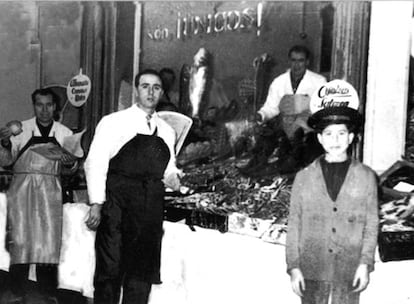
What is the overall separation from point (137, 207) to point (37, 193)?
2.30 feet

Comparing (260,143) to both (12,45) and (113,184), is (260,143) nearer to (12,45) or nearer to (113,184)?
(113,184)

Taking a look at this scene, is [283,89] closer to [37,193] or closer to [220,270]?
[220,270]

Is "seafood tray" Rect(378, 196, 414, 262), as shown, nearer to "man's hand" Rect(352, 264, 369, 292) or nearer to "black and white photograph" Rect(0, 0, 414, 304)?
"black and white photograph" Rect(0, 0, 414, 304)

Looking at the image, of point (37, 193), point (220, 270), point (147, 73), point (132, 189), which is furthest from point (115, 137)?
point (220, 270)

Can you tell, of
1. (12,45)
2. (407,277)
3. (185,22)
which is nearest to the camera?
(407,277)

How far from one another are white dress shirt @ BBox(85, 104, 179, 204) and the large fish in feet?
0.74

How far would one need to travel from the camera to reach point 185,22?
4156 millimetres

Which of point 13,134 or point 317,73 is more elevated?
point 317,73

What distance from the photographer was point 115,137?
421 cm

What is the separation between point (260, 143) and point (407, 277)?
3.56 ft

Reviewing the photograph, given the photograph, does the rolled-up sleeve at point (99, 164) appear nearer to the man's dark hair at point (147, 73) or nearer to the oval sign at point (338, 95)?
the man's dark hair at point (147, 73)

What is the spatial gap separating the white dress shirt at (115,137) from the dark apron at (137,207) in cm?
3

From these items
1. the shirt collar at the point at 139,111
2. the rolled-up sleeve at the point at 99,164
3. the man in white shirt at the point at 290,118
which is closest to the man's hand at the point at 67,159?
the rolled-up sleeve at the point at 99,164

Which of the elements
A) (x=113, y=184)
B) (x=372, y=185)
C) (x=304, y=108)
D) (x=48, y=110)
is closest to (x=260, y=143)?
(x=304, y=108)
